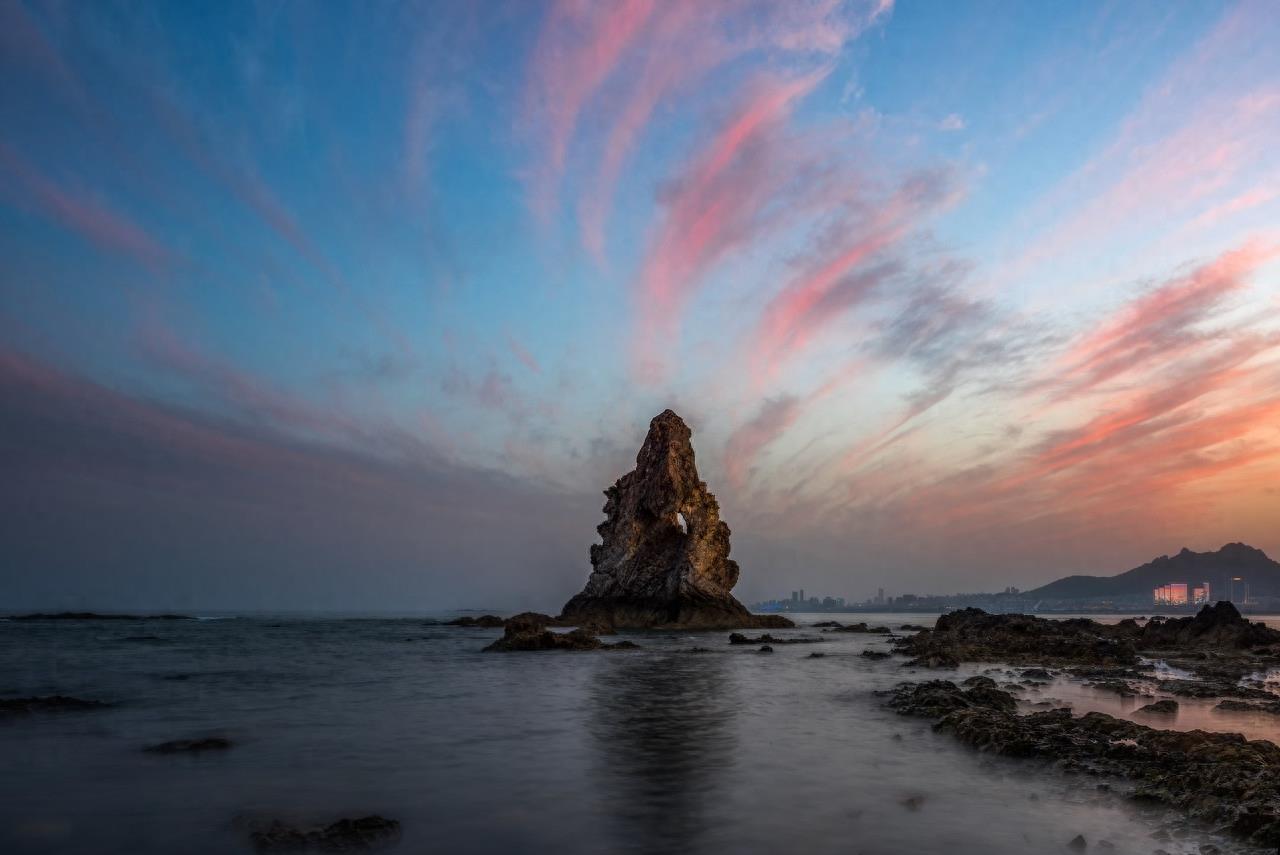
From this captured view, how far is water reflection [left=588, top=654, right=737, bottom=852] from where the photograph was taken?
8.48 metres

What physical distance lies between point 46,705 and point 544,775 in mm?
15319

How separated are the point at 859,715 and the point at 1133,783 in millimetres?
7935

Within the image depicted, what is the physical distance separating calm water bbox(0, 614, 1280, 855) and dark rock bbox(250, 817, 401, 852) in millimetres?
270

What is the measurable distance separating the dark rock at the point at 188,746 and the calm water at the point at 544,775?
40 cm

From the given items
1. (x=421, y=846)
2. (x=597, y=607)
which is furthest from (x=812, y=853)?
(x=597, y=607)

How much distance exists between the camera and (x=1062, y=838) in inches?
307

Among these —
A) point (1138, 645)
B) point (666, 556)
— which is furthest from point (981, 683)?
point (666, 556)

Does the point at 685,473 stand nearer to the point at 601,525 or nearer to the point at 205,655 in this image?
the point at 601,525

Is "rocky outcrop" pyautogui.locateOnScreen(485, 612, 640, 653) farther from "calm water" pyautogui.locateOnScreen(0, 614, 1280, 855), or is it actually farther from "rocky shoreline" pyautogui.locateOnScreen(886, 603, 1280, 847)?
"calm water" pyautogui.locateOnScreen(0, 614, 1280, 855)

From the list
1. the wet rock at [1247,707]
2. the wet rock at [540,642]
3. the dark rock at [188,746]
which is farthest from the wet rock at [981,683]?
the wet rock at [540,642]

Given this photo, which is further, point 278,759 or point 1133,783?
point 278,759

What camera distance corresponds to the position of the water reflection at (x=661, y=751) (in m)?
8.48

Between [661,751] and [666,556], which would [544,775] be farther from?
[666,556]

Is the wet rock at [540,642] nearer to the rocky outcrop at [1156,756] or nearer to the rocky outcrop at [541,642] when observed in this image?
the rocky outcrop at [541,642]
